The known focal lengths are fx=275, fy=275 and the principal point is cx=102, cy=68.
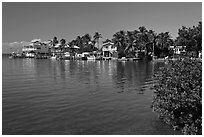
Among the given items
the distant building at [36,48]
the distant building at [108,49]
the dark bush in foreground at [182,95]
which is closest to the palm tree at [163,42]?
the distant building at [108,49]

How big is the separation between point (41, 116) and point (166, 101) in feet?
30.1

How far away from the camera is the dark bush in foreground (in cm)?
1216

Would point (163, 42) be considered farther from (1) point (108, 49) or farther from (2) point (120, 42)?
(1) point (108, 49)

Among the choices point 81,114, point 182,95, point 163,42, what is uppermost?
point 163,42

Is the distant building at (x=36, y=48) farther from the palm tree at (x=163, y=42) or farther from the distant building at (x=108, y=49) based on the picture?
the palm tree at (x=163, y=42)

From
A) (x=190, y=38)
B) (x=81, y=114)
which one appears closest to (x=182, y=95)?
(x=81, y=114)

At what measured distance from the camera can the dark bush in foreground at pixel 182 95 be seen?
479 inches

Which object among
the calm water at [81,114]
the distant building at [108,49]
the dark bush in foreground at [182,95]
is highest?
the distant building at [108,49]

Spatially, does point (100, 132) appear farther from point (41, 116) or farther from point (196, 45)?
point (196, 45)

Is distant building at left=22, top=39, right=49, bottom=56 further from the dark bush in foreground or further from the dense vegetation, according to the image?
the dark bush in foreground

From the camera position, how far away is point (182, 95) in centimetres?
1212

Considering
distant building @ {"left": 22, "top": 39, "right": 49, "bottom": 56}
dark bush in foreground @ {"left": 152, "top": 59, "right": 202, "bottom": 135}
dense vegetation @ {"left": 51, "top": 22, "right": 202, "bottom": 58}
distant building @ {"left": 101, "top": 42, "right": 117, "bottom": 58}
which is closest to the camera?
dark bush in foreground @ {"left": 152, "top": 59, "right": 202, "bottom": 135}

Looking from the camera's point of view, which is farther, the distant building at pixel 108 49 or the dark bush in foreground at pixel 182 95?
the distant building at pixel 108 49

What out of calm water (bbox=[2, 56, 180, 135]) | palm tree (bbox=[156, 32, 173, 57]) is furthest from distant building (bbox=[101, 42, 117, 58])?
calm water (bbox=[2, 56, 180, 135])
